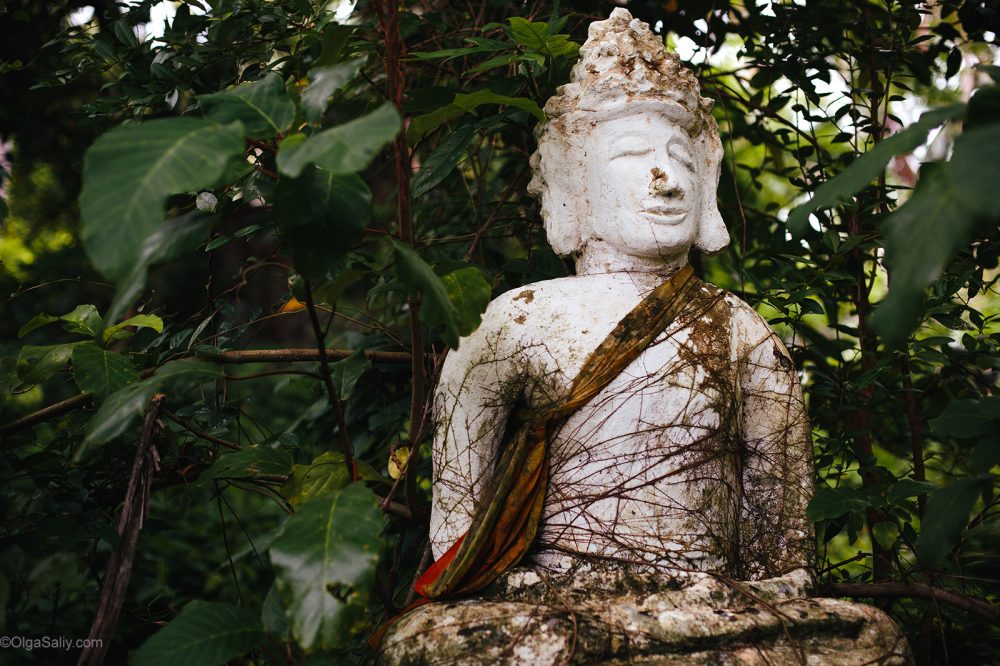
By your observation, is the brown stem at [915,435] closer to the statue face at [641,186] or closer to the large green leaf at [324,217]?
the statue face at [641,186]

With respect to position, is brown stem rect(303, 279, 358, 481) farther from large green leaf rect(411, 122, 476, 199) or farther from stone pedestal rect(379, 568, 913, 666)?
large green leaf rect(411, 122, 476, 199)

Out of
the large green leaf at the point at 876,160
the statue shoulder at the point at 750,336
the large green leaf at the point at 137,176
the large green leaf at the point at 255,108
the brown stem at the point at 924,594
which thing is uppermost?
the large green leaf at the point at 255,108

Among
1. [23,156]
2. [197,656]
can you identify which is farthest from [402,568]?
[23,156]

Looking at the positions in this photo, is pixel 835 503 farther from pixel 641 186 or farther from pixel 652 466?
pixel 641 186

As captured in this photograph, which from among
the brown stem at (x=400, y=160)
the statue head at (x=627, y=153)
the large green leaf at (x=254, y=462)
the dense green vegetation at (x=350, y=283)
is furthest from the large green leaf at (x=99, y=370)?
the statue head at (x=627, y=153)

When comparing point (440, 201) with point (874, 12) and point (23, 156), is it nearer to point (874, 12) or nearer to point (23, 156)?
point (874, 12)

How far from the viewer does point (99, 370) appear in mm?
2322

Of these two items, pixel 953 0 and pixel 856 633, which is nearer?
pixel 856 633

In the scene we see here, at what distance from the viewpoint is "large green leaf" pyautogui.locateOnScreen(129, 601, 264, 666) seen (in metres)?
1.88

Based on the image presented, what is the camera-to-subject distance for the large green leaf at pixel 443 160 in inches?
109

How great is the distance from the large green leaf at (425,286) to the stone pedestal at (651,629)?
0.66 m

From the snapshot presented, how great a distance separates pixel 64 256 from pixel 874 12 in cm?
397

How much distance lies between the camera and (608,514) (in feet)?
7.87

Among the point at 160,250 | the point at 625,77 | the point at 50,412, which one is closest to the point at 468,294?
the point at 160,250
